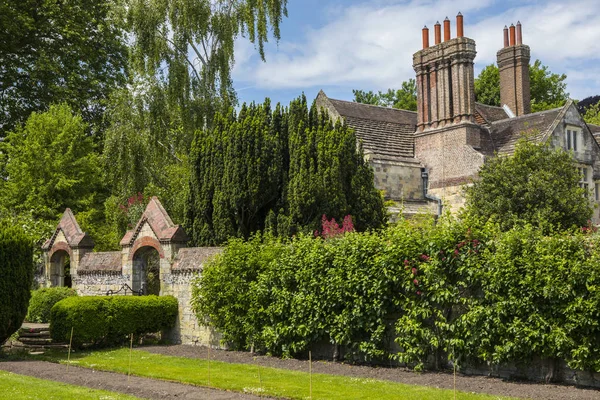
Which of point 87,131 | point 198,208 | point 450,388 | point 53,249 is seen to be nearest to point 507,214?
point 198,208

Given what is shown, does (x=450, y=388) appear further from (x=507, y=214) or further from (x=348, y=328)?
(x=507, y=214)

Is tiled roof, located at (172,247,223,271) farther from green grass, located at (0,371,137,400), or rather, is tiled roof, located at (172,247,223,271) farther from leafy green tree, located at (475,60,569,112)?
leafy green tree, located at (475,60,569,112)

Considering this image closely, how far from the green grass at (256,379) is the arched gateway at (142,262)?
2.71 metres

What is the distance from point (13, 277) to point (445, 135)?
21.1 meters

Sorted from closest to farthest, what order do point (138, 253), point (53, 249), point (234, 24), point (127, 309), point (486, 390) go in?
point (486, 390) → point (127, 309) → point (138, 253) → point (53, 249) → point (234, 24)

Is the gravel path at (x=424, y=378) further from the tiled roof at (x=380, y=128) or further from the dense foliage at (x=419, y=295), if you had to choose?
the tiled roof at (x=380, y=128)

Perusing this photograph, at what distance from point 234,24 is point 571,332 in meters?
20.1

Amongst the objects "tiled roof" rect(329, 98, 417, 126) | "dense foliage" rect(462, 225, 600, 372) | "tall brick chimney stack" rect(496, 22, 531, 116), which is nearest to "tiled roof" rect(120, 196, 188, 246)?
"dense foliage" rect(462, 225, 600, 372)

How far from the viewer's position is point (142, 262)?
68.6 feet

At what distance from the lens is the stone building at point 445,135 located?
30266mm

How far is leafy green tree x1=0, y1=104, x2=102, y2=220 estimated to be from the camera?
98.5 feet

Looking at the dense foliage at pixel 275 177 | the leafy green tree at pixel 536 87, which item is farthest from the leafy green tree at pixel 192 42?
the leafy green tree at pixel 536 87

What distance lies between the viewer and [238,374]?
13586 millimetres

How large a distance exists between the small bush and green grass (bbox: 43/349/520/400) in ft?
20.1
